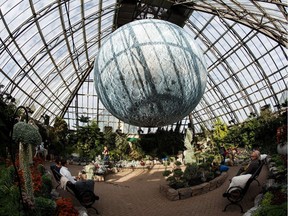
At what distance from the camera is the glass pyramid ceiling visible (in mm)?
15445

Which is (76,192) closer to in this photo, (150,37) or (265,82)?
(150,37)

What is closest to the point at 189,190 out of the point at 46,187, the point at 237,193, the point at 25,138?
the point at 237,193

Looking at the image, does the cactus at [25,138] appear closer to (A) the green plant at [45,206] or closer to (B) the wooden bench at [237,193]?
(A) the green plant at [45,206]

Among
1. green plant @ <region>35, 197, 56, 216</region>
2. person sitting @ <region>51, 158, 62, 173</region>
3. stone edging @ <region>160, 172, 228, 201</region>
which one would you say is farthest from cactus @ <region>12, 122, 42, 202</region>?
stone edging @ <region>160, 172, 228, 201</region>

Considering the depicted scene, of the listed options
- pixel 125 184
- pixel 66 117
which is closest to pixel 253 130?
pixel 125 184

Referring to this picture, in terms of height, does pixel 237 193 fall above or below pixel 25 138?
below

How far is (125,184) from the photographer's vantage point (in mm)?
12836

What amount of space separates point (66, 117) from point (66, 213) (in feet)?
89.5

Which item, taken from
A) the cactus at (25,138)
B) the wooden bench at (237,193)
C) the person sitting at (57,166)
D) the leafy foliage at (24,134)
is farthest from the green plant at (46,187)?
the wooden bench at (237,193)

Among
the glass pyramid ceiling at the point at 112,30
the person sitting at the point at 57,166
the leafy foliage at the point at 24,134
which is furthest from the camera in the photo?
the glass pyramid ceiling at the point at 112,30

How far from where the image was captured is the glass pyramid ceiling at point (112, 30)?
15.4 meters

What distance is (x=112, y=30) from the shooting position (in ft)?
69.1

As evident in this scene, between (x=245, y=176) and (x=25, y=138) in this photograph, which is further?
(x=245, y=176)

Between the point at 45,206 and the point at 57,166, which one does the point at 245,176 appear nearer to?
the point at 45,206
